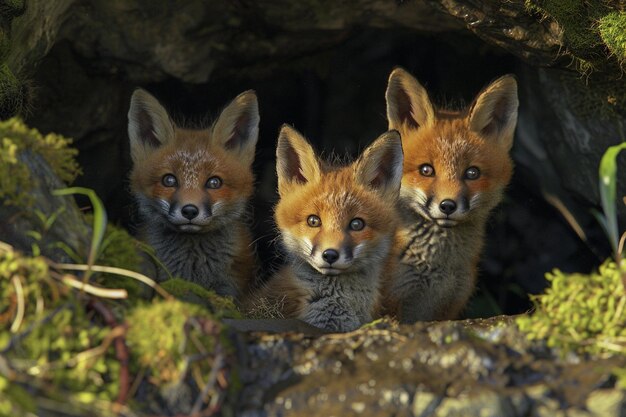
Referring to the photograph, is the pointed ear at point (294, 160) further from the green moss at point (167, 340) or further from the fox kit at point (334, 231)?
the green moss at point (167, 340)

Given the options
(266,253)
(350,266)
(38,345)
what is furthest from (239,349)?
(266,253)

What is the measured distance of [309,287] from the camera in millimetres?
4824

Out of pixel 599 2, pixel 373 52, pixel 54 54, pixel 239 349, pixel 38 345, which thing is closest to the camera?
pixel 38 345

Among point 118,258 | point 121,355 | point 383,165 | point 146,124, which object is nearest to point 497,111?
point 383,165

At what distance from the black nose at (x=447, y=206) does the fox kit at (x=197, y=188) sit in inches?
46.8

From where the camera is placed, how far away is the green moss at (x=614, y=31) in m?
→ 4.91

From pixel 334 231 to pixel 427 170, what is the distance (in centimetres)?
94

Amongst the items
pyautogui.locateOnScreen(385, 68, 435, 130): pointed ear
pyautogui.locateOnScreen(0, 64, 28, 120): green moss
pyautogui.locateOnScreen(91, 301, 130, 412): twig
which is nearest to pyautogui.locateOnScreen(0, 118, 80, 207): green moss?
pyautogui.locateOnScreen(91, 301, 130, 412): twig

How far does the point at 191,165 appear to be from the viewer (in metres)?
5.17

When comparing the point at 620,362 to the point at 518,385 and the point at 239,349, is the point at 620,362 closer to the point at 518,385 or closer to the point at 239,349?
the point at 518,385

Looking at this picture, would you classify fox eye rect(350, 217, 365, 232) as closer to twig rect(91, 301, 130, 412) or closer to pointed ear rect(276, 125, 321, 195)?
pointed ear rect(276, 125, 321, 195)

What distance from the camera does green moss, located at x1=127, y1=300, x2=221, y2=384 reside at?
2.92 m

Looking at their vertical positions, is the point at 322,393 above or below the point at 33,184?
below

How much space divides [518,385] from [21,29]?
3.40m
